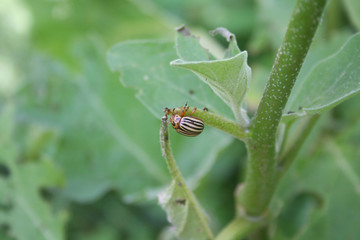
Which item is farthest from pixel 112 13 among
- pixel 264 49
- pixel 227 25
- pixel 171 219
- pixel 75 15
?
pixel 171 219

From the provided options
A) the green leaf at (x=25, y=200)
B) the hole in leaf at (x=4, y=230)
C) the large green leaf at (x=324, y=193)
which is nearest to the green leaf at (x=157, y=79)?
the large green leaf at (x=324, y=193)

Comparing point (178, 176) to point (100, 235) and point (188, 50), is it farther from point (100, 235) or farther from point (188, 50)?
point (100, 235)

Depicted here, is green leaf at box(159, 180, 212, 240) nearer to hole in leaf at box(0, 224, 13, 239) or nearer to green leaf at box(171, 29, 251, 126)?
green leaf at box(171, 29, 251, 126)

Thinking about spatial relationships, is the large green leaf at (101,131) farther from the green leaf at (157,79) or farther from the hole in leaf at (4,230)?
the green leaf at (157,79)

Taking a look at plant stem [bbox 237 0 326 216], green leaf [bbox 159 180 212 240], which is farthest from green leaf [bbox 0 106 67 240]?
plant stem [bbox 237 0 326 216]

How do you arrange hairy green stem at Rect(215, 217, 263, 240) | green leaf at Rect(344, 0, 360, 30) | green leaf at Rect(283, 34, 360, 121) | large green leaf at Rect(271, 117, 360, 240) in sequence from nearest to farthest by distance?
green leaf at Rect(283, 34, 360, 121)
hairy green stem at Rect(215, 217, 263, 240)
large green leaf at Rect(271, 117, 360, 240)
green leaf at Rect(344, 0, 360, 30)

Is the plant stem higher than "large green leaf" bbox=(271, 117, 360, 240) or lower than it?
higher
